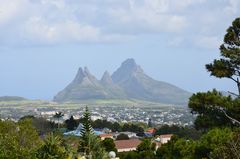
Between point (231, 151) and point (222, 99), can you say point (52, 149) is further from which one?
point (222, 99)

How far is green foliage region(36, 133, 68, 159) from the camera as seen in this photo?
16.5 metres

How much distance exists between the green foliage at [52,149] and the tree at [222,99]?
8.48 m

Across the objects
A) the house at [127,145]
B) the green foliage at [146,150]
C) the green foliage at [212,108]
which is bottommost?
the house at [127,145]

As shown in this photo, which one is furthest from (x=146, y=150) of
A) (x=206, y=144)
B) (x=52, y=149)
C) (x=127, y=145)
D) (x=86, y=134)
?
(x=127, y=145)

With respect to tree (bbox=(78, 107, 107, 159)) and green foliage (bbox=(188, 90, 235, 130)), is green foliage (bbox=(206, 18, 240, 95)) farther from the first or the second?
tree (bbox=(78, 107, 107, 159))

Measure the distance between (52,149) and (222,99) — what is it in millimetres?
9342

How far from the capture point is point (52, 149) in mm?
16891

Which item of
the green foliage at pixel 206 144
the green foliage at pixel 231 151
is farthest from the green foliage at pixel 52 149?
the green foliage at pixel 206 144

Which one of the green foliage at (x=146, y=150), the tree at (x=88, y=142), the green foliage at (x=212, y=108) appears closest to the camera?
the tree at (x=88, y=142)

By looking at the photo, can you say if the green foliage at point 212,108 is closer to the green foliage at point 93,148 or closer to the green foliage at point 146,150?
the green foliage at point 93,148

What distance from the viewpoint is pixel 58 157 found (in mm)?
16578

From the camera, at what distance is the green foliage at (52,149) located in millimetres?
16547

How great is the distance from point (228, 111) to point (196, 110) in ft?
4.88

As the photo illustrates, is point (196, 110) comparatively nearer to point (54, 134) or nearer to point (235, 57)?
point (235, 57)
